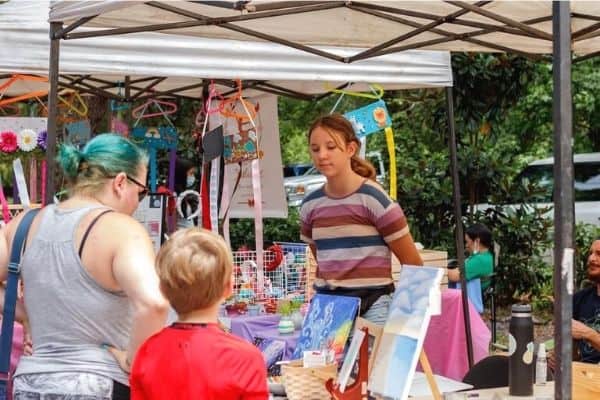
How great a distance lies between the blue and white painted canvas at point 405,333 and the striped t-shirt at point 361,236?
2.12ft

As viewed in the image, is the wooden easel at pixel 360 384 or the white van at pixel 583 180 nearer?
the wooden easel at pixel 360 384

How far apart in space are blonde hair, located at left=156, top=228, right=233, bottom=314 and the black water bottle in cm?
99

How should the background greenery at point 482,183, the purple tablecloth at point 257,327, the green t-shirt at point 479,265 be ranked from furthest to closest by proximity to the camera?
the background greenery at point 482,183
the green t-shirt at point 479,265
the purple tablecloth at point 257,327

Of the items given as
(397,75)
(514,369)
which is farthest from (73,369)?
(397,75)

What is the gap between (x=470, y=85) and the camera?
30.2ft

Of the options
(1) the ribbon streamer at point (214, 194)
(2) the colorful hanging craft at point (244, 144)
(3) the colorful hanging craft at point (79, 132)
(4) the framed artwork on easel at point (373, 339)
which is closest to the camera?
(4) the framed artwork on easel at point (373, 339)

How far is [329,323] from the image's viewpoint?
11.0ft

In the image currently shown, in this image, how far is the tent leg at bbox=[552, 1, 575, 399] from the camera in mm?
2254

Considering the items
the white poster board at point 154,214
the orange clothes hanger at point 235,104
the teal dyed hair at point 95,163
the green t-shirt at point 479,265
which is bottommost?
the green t-shirt at point 479,265

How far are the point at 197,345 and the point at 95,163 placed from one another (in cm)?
70

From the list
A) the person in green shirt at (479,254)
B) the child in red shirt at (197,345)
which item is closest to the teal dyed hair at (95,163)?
the child in red shirt at (197,345)

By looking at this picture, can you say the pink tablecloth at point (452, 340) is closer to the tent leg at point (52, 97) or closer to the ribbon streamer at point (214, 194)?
the ribbon streamer at point (214, 194)

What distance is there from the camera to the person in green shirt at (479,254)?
709cm

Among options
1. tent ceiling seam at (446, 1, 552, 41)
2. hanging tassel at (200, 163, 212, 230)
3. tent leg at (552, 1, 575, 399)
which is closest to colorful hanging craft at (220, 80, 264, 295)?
hanging tassel at (200, 163, 212, 230)
